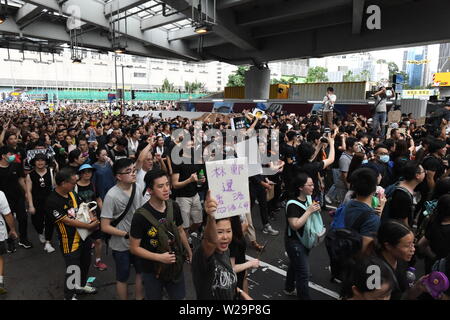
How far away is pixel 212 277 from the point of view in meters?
2.20

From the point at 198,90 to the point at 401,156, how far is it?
91900mm

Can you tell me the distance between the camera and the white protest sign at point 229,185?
264 centimetres

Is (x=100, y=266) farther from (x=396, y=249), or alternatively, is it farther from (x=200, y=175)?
(x=396, y=249)

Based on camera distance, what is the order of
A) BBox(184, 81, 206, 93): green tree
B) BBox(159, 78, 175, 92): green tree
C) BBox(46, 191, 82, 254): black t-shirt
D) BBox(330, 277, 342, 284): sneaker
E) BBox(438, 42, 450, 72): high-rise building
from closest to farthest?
1. BBox(46, 191, 82, 254): black t-shirt
2. BBox(330, 277, 342, 284): sneaker
3. BBox(438, 42, 450, 72): high-rise building
4. BBox(159, 78, 175, 92): green tree
5. BBox(184, 81, 206, 93): green tree

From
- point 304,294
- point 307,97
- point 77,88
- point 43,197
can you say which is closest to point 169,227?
point 304,294

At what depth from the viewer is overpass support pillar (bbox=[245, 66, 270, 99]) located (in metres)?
25.9

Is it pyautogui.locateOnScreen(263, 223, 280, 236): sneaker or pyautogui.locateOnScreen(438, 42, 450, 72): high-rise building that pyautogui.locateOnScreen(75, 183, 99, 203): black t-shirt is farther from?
pyautogui.locateOnScreen(438, 42, 450, 72): high-rise building

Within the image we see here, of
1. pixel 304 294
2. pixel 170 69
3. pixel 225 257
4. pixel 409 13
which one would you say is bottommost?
pixel 304 294

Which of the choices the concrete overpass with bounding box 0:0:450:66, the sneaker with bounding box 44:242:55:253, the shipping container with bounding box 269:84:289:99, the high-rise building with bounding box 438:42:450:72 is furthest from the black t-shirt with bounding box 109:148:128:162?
the high-rise building with bounding box 438:42:450:72

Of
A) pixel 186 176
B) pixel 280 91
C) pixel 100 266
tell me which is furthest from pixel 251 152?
pixel 280 91

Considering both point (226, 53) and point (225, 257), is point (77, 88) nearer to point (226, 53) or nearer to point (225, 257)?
point (226, 53)

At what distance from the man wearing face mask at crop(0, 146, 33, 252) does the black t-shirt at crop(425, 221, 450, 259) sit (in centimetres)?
565

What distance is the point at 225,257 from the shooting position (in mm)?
2318

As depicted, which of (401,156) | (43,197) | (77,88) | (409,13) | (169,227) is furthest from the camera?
(77,88)
